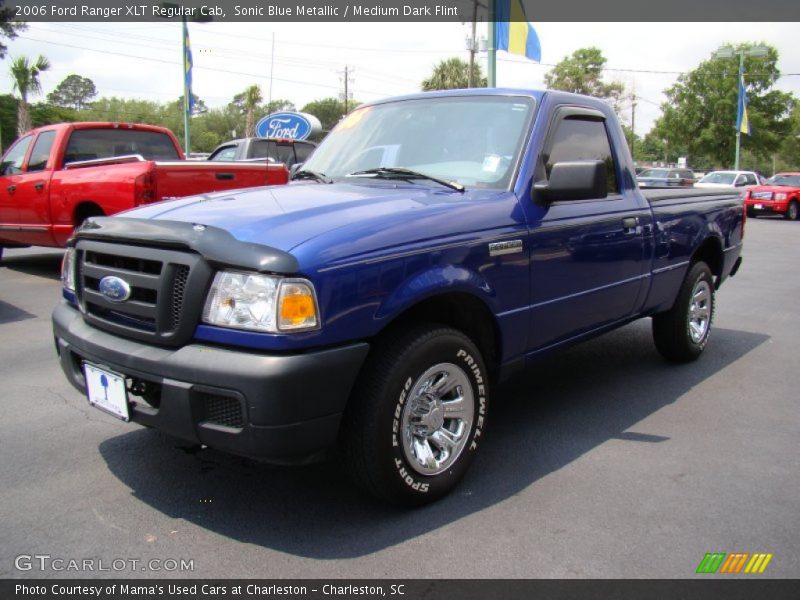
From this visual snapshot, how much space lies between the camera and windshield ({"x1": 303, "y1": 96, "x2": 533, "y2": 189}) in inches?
145

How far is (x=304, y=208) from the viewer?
3027mm

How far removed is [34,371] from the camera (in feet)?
16.5

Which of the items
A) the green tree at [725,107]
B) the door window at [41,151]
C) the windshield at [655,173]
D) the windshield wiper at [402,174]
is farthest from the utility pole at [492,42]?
the green tree at [725,107]

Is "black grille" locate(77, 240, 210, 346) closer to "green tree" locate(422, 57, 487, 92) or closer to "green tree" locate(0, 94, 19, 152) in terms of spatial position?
"green tree" locate(422, 57, 487, 92)

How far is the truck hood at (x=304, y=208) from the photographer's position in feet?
8.90

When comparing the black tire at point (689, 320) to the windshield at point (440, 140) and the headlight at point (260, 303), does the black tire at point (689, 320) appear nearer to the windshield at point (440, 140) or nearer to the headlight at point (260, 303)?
the windshield at point (440, 140)

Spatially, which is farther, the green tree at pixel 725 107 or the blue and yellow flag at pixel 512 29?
the green tree at pixel 725 107

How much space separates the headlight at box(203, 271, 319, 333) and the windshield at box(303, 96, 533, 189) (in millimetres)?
1385

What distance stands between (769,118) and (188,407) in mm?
52720

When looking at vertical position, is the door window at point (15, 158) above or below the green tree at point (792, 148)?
below

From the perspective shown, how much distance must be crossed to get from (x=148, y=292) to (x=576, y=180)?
2038 mm

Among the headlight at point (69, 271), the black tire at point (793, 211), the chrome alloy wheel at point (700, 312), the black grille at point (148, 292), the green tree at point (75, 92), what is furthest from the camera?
the green tree at point (75, 92)

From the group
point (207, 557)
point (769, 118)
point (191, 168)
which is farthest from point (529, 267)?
point (769, 118)

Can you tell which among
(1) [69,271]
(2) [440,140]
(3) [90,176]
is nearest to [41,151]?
(3) [90,176]
